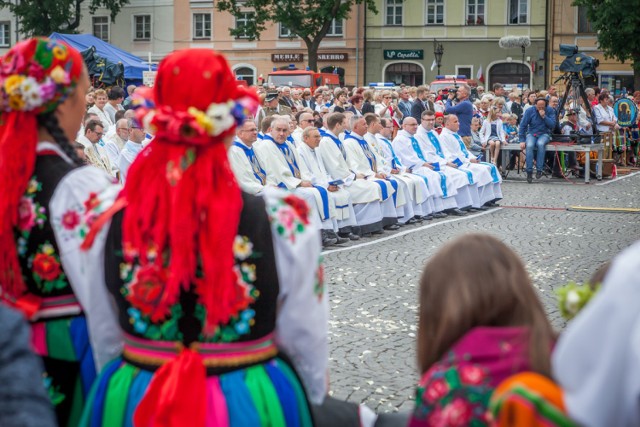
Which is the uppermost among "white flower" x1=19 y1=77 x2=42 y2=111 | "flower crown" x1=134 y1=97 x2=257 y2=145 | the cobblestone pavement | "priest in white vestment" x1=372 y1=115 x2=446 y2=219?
"white flower" x1=19 y1=77 x2=42 y2=111

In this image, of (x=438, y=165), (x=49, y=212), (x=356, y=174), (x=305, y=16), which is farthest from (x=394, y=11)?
(x=49, y=212)

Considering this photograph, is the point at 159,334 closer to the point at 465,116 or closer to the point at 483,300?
the point at 483,300

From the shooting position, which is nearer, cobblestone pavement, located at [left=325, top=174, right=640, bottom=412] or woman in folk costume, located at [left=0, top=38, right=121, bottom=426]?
woman in folk costume, located at [left=0, top=38, right=121, bottom=426]

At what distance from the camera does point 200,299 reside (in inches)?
122

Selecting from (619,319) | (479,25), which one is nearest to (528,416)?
(619,319)

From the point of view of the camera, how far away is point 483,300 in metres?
2.66

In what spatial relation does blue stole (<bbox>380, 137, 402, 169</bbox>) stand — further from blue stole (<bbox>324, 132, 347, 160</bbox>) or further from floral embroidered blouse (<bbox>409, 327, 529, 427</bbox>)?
floral embroidered blouse (<bbox>409, 327, 529, 427</bbox>)

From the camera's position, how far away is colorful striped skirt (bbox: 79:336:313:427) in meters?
3.08

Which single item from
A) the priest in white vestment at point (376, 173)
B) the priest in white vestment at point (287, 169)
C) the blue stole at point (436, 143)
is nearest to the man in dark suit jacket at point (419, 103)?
the blue stole at point (436, 143)

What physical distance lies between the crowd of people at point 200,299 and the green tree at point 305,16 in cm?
4427

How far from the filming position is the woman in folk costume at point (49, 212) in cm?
343

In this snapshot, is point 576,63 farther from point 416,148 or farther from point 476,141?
point 416,148

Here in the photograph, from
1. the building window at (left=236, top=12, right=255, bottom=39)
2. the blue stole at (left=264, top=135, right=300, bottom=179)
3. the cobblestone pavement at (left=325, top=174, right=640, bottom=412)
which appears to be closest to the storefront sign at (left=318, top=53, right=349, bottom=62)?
the building window at (left=236, top=12, right=255, bottom=39)

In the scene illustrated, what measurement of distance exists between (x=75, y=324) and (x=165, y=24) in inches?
2162
